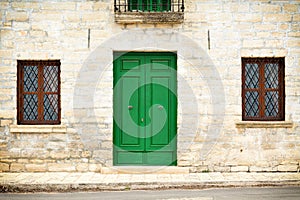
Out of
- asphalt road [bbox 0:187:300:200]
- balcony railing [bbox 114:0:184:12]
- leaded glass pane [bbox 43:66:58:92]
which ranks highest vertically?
balcony railing [bbox 114:0:184:12]

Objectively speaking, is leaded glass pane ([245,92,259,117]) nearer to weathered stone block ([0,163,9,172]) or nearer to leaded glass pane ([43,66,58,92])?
leaded glass pane ([43,66,58,92])

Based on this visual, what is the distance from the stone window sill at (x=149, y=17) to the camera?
9016 millimetres

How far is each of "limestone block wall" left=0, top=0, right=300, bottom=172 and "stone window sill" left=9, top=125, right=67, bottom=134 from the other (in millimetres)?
97

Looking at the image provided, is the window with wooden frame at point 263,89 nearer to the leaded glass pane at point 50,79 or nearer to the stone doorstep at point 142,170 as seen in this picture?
the stone doorstep at point 142,170

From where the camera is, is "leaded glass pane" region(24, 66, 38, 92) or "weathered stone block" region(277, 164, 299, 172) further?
"leaded glass pane" region(24, 66, 38, 92)

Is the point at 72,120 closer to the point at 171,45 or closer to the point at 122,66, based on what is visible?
the point at 122,66

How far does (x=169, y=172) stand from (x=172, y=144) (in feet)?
2.00

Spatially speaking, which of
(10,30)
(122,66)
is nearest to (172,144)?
(122,66)

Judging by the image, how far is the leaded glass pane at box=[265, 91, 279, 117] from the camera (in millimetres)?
9320

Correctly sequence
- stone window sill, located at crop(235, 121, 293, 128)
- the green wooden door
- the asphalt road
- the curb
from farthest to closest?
the green wooden door, stone window sill, located at crop(235, 121, 293, 128), the curb, the asphalt road

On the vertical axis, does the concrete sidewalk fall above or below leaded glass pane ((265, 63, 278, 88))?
below

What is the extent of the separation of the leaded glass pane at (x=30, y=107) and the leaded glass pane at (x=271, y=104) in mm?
4840

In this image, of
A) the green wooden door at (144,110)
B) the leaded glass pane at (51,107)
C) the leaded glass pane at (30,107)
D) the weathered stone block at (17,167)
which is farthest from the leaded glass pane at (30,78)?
the green wooden door at (144,110)

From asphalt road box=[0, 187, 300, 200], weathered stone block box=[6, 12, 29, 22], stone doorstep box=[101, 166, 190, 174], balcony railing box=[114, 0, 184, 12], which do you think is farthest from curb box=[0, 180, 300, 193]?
balcony railing box=[114, 0, 184, 12]
